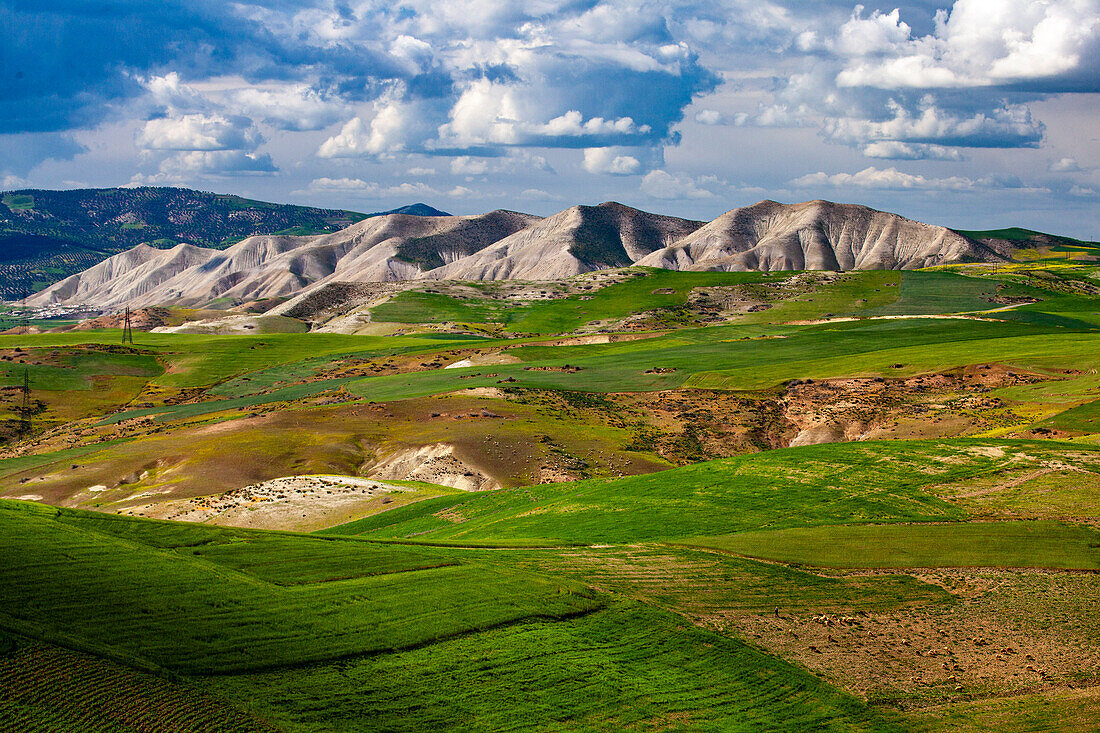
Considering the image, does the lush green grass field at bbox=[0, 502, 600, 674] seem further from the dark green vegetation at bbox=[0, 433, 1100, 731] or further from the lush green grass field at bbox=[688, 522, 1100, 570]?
the lush green grass field at bbox=[688, 522, 1100, 570]

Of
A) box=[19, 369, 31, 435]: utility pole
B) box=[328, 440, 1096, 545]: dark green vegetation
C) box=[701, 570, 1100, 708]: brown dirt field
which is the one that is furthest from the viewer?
box=[19, 369, 31, 435]: utility pole

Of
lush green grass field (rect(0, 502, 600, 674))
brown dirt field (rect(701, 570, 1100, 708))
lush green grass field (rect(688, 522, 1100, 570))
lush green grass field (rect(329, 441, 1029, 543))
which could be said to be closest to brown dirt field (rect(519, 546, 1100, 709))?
brown dirt field (rect(701, 570, 1100, 708))

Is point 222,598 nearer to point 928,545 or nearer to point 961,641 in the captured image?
point 961,641

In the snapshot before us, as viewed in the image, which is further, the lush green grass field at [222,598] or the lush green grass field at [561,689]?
the lush green grass field at [222,598]

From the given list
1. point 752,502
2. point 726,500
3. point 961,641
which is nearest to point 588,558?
point 726,500

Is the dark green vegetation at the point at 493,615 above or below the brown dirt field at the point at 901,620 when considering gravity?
above

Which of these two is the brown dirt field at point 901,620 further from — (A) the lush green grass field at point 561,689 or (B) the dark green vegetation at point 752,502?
(B) the dark green vegetation at point 752,502

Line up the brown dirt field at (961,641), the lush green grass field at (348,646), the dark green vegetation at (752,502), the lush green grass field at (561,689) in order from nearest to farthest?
1. the lush green grass field at (348,646)
2. the lush green grass field at (561,689)
3. the brown dirt field at (961,641)
4. the dark green vegetation at (752,502)

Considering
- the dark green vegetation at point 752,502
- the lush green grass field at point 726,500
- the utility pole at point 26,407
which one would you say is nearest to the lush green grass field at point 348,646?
the dark green vegetation at point 752,502
